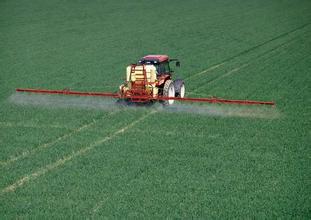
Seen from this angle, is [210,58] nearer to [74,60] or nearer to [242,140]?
[74,60]

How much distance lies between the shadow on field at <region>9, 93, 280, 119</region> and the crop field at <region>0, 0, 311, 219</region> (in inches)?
1.7

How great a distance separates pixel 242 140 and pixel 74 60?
15751mm

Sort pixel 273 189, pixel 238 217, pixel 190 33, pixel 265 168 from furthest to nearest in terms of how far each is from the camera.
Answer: pixel 190 33 < pixel 265 168 < pixel 273 189 < pixel 238 217

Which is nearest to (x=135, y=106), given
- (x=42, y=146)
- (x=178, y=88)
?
(x=178, y=88)

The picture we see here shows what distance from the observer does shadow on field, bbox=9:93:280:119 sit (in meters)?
17.3

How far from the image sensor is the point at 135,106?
719 inches

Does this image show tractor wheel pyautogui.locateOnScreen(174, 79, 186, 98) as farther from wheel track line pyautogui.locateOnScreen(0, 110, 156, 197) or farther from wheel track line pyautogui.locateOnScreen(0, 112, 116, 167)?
wheel track line pyautogui.locateOnScreen(0, 110, 156, 197)

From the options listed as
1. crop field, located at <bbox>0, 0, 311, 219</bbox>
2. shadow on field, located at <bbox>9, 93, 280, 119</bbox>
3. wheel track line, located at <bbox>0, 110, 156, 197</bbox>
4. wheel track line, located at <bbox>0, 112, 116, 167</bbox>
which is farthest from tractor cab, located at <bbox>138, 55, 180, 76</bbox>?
wheel track line, located at <bbox>0, 110, 156, 197</bbox>

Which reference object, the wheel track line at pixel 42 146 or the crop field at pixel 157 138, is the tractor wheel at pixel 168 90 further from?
the wheel track line at pixel 42 146

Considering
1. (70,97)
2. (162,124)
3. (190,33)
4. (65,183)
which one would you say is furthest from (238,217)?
(190,33)

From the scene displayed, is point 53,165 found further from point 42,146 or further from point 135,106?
point 135,106

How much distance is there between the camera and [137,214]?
10.3 metres

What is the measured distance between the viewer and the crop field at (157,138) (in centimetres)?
1092

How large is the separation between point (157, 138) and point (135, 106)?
344cm
